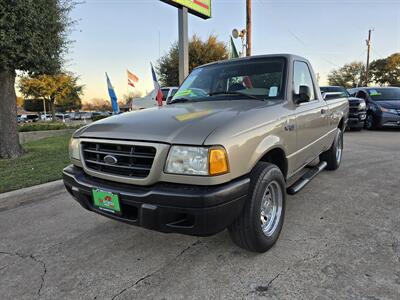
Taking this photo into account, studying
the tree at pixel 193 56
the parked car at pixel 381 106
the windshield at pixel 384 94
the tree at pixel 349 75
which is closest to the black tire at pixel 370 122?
the parked car at pixel 381 106

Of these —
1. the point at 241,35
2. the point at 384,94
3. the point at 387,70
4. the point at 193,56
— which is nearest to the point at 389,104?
the point at 384,94

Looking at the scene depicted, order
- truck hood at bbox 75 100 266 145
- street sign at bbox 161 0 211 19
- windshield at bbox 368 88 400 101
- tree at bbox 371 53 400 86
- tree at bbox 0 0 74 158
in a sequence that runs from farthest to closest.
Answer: tree at bbox 371 53 400 86 → windshield at bbox 368 88 400 101 → street sign at bbox 161 0 211 19 → tree at bbox 0 0 74 158 → truck hood at bbox 75 100 266 145

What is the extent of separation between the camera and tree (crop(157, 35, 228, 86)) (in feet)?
87.0

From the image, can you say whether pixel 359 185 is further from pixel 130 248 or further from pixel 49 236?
pixel 49 236

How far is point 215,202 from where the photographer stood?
6.73 feet

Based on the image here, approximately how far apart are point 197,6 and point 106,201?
35.6 feet

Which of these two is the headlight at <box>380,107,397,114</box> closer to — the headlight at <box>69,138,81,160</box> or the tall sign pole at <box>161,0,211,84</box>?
the tall sign pole at <box>161,0,211,84</box>

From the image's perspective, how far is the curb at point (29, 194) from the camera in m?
4.23

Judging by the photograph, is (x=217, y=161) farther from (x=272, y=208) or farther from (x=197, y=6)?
(x=197, y=6)

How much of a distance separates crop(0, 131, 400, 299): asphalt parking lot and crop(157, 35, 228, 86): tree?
23771 mm

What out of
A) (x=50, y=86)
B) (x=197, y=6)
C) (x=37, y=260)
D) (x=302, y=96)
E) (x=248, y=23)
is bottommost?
(x=37, y=260)

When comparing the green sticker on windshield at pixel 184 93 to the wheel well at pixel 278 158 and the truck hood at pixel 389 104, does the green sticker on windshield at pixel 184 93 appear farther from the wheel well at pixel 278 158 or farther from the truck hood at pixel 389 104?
the truck hood at pixel 389 104

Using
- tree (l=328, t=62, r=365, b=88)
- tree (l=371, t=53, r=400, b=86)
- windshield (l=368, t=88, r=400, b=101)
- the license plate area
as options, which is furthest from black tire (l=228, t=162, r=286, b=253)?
tree (l=328, t=62, r=365, b=88)

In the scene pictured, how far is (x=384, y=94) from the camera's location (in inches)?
478
